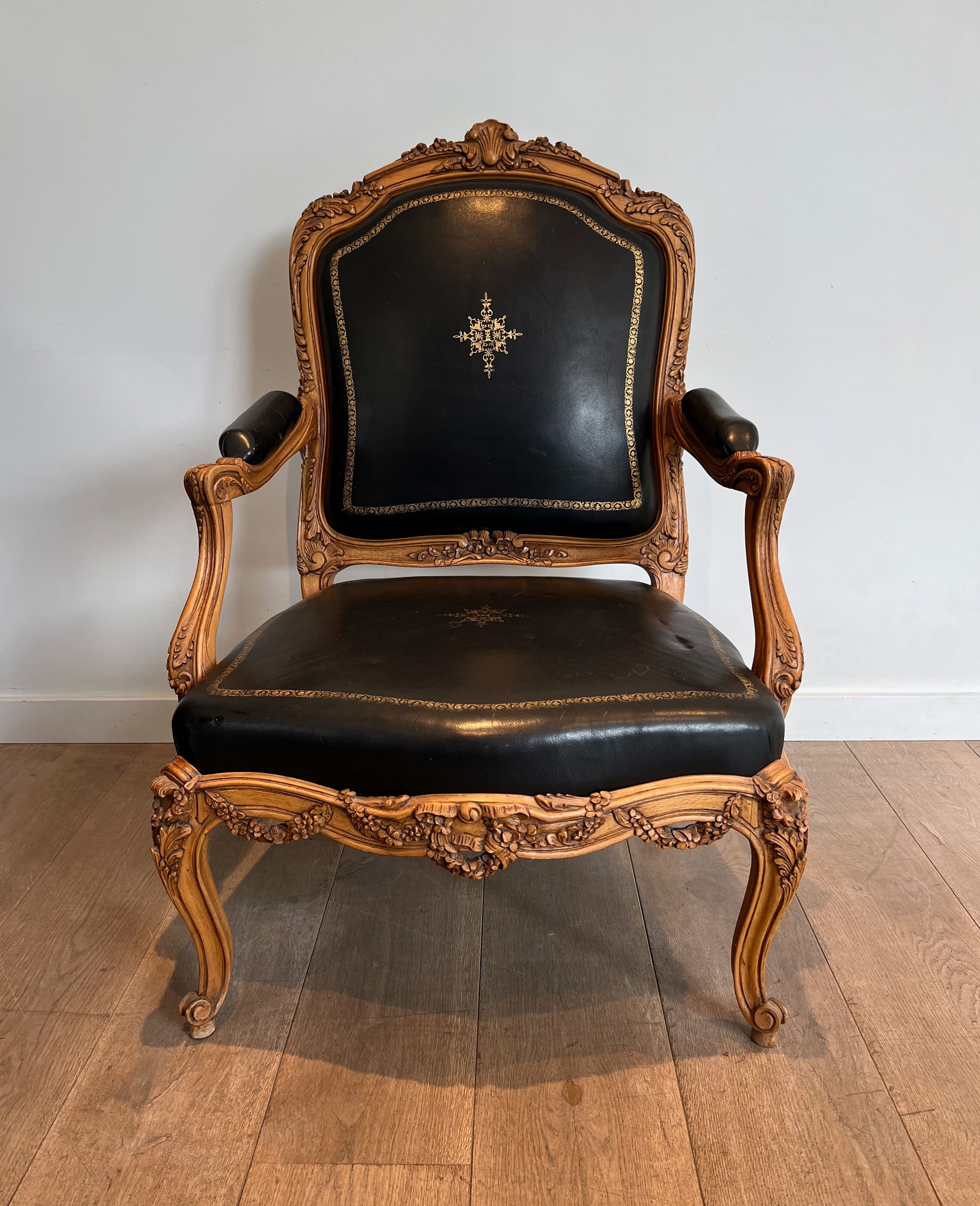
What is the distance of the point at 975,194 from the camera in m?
1.58

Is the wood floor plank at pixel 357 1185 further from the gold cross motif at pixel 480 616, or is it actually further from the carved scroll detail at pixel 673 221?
the carved scroll detail at pixel 673 221

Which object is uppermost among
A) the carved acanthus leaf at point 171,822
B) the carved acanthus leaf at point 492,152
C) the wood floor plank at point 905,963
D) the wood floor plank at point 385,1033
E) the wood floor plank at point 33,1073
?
the carved acanthus leaf at point 492,152

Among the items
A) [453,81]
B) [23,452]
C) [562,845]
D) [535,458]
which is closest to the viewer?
[562,845]

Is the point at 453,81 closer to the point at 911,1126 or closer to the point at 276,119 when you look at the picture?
the point at 276,119

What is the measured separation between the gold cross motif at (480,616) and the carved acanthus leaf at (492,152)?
686 millimetres

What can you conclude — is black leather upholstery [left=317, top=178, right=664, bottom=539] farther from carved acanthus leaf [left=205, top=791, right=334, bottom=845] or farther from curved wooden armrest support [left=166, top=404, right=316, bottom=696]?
carved acanthus leaf [left=205, top=791, right=334, bottom=845]

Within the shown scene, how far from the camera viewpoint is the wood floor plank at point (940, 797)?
144cm

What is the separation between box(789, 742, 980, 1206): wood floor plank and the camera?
986 mm

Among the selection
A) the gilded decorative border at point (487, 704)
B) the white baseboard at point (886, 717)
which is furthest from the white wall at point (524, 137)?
the gilded decorative border at point (487, 704)

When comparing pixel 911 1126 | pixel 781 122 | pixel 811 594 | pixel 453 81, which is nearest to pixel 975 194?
pixel 781 122

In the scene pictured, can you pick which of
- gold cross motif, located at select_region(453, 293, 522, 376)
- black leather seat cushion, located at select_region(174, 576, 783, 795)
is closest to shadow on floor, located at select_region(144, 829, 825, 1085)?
black leather seat cushion, located at select_region(174, 576, 783, 795)

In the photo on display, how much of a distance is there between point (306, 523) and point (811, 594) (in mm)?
1037

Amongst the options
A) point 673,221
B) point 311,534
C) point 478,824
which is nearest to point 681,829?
point 478,824

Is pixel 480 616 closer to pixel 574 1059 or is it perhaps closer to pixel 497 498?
Result: pixel 497 498
